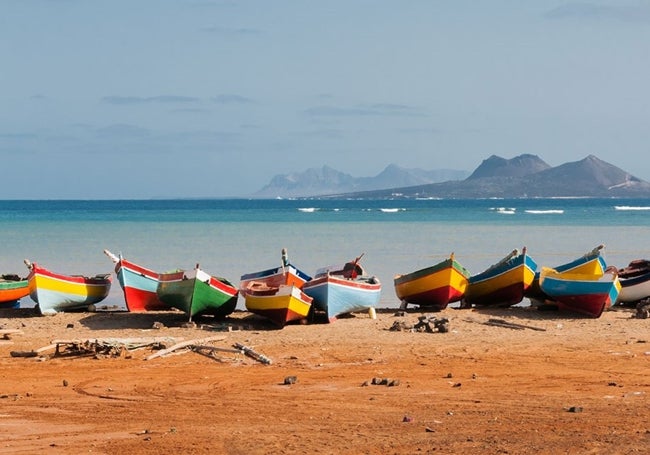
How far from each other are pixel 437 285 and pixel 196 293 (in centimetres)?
484

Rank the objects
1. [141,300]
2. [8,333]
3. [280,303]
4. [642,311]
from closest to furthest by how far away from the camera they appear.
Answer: [8,333] < [280,303] < [642,311] < [141,300]

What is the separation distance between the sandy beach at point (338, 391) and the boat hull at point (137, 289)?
4.65ft

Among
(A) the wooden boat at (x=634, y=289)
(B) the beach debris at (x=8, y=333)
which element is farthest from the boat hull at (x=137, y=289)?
(A) the wooden boat at (x=634, y=289)

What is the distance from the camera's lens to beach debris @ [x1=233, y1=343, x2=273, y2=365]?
1417 centimetres

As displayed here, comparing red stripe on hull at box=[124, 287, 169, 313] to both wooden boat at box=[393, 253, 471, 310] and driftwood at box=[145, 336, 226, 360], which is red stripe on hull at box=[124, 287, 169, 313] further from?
wooden boat at box=[393, 253, 471, 310]

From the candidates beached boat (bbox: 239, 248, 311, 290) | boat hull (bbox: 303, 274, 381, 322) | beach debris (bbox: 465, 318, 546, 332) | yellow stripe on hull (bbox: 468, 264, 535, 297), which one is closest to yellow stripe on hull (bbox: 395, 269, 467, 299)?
yellow stripe on hull (bbox: 468, 264, 535, 297)

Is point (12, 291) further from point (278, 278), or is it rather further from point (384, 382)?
point (384, 382)

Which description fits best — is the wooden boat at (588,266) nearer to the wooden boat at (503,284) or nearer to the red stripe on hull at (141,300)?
the wooden boat at (503,284)

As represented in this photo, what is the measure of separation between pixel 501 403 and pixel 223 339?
578cm

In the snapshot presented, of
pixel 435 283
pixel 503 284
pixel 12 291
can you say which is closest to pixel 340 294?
pixel 435 283

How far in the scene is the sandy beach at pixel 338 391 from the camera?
385 inches

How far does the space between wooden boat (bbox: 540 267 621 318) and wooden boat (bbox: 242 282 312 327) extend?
4.69m

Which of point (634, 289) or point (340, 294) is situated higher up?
point (340, 294)

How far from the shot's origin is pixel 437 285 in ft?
65.1
